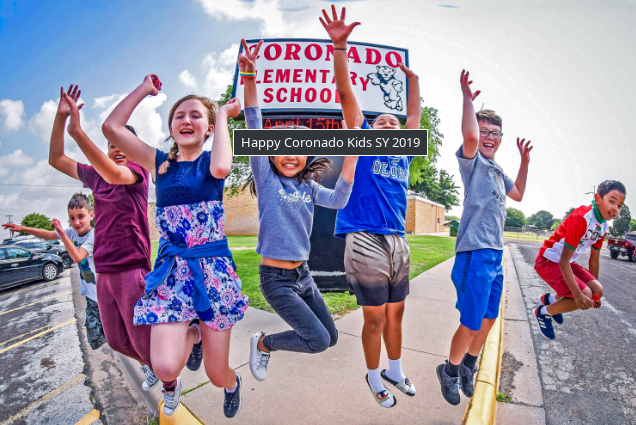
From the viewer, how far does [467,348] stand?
7.38ft

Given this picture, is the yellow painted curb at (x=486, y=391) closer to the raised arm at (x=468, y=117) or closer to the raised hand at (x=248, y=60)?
the raised arm at (x=468, y=117)

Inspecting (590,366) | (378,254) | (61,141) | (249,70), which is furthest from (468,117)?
(590,366)

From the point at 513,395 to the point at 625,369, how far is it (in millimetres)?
1596

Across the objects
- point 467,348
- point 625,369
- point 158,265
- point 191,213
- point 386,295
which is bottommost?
point 625,369

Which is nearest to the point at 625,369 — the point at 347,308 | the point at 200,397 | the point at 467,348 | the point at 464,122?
the point at 467,348

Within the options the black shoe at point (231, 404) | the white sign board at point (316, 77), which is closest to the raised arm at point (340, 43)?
the white sign board at point (316, 77)

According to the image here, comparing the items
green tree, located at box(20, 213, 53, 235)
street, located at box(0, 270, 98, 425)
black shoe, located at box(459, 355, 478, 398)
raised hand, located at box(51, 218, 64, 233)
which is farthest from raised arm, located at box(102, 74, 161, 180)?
green tree, located at box(20, 213, 53, 235)

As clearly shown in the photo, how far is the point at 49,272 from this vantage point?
10.3 meters

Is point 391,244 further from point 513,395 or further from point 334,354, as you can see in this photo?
point 513,395

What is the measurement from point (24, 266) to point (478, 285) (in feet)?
40.1

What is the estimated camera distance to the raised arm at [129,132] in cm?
176

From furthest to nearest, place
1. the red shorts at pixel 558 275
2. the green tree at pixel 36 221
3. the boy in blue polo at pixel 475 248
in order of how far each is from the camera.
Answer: the green tree at pixel 36 221 < the red shorts at pixel 558 275 < the boy in blue polo at pixel 475 248

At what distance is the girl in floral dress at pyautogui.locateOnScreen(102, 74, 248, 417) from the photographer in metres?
1.79
